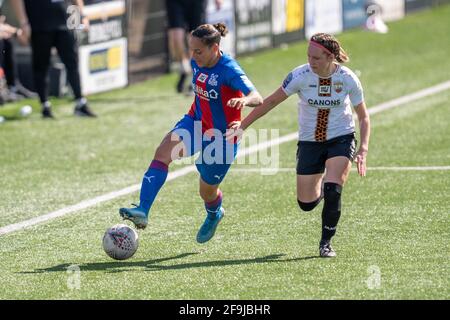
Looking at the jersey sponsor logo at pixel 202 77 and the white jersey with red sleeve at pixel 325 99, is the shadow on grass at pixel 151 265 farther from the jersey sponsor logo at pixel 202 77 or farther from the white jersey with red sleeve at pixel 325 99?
the jersey sponsor logo at pixel 202 77

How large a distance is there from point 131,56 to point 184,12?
181 centimetres

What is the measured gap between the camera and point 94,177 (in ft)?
40.8

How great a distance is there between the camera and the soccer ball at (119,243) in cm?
870

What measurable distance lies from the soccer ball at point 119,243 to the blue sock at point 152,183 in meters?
0.32

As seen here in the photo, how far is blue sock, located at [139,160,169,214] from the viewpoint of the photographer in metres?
9.02

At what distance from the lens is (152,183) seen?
9.06 metres

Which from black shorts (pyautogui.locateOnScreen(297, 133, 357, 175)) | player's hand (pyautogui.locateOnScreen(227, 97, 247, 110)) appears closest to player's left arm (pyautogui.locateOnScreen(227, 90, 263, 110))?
player's hand (pyautogui.locateOnScreen(227, 97, 247, 110))

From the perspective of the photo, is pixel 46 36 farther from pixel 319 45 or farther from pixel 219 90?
pixel 319 45

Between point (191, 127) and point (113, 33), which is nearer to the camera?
point (191, 127)

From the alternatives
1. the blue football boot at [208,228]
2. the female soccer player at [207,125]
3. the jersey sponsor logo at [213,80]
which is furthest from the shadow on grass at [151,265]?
the jersey sponsor logo at [213,80]

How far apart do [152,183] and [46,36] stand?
24.5ft

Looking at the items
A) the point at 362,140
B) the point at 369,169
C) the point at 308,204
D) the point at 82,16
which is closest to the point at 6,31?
Answer: the point at 82,16

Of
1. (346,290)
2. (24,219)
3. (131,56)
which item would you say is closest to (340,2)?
(131,56)
